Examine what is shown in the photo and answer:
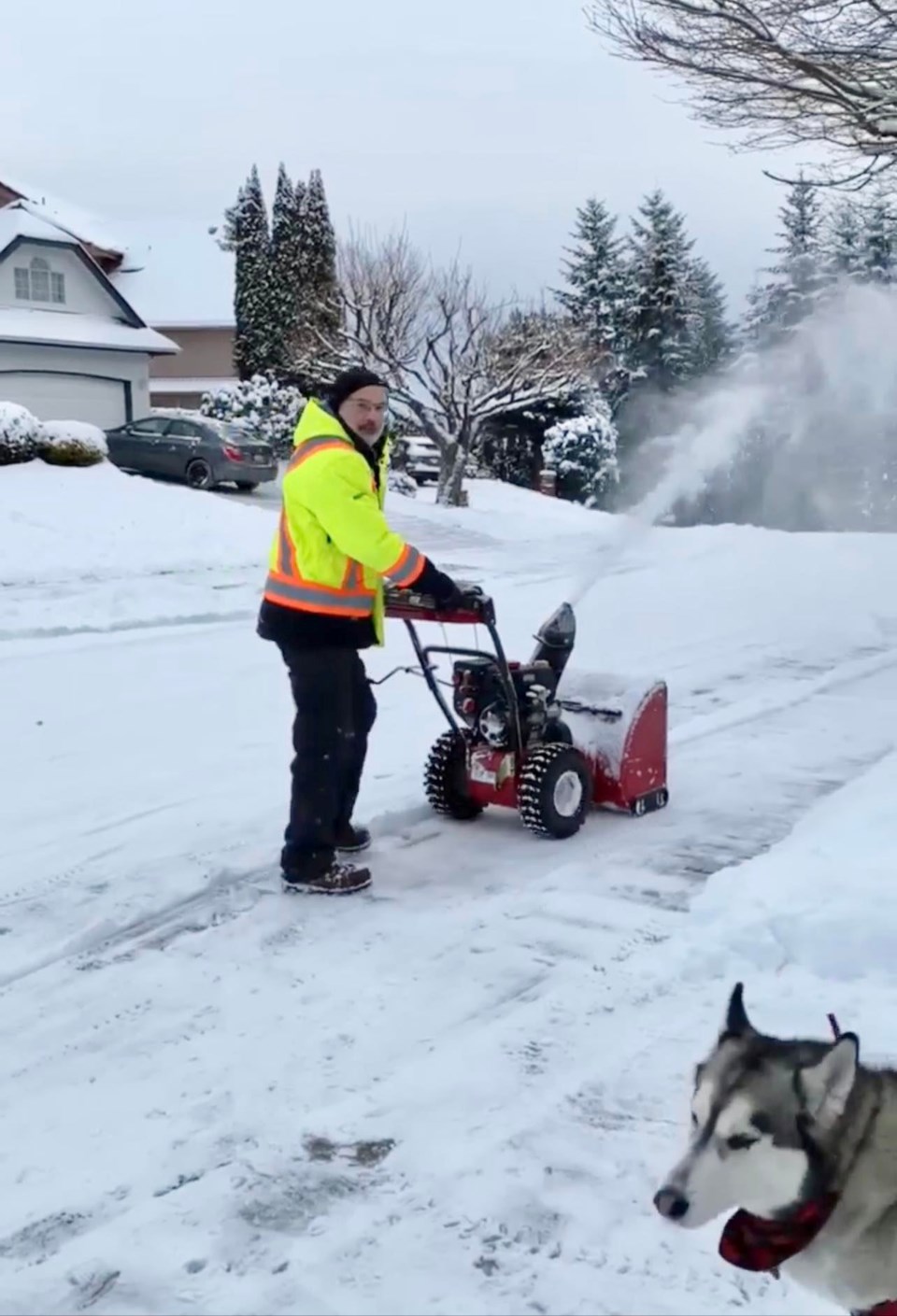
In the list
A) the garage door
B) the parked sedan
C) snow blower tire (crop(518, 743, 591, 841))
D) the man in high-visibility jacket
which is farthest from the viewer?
the garage door

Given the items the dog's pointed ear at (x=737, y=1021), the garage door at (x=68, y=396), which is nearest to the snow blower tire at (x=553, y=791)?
the dog's pointed ear at (x=737, y=1021)

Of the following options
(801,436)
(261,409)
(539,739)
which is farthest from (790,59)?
(801,436)

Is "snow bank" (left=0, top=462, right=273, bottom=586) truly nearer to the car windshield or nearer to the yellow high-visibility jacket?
the car windshield

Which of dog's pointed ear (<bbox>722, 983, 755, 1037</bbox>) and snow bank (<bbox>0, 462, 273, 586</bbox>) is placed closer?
dog's pointed ear (<bbox>722, 983, 755, 1037</bbox>)

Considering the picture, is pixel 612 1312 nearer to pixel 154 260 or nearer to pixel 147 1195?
pixel 147 1195

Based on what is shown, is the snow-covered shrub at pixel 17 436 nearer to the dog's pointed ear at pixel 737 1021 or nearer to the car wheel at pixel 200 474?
the car wheel at pixel 200 474

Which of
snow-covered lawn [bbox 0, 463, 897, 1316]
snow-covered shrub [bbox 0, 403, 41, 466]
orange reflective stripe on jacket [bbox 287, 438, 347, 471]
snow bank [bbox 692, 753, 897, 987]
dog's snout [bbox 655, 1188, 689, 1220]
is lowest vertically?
snow-covered lawn [bbox 0, 463, 897, 1316]

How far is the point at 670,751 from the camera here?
7.50 meters

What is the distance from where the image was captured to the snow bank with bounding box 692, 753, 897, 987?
434cm

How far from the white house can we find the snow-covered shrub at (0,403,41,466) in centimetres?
1115

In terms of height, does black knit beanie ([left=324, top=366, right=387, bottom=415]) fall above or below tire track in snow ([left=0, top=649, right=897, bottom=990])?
above

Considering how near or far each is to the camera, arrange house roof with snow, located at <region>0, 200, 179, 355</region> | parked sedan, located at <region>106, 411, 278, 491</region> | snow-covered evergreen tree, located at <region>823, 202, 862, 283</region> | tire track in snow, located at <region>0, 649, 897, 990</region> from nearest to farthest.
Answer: tire track in snow, located at <region>0, 649, 897, 990</region>, parked sedan, located at <region>106, 411, 278, 491</region>, house roof with snow, located at <region>0, 200, 179, 355</region>, snow-covered evergreen tree, located at <region>823, 202, 862, 283</region>

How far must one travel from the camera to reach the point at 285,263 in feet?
128

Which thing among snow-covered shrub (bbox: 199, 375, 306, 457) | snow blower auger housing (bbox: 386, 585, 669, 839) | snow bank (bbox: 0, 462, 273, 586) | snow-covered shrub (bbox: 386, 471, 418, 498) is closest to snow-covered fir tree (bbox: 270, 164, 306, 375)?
snow-covered shrub (bbox: 199, 375, 306, 457)
